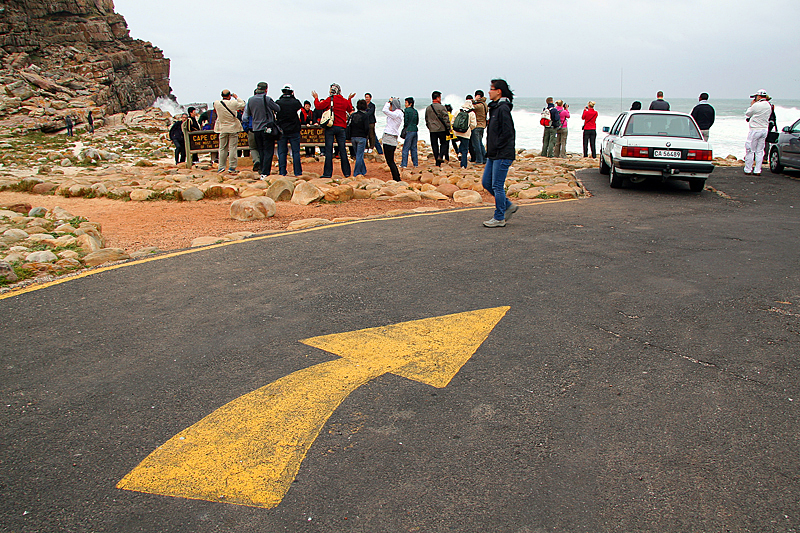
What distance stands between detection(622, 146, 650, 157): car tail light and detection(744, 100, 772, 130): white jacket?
390 centimetres

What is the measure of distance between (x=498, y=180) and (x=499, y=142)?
49 cm

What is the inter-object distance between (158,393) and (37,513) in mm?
966

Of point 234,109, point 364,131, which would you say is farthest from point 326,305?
point 234,109

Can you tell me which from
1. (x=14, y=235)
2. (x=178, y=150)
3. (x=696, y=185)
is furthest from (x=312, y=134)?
(x=14, y=235)

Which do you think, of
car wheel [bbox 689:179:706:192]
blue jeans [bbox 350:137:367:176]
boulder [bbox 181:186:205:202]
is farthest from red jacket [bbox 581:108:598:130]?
boulder [bbox 181:186:205:202]

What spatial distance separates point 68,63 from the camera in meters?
52.2

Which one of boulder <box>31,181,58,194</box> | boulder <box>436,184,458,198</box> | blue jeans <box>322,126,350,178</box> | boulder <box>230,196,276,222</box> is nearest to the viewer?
boulder <box>230,196,276,222</box>

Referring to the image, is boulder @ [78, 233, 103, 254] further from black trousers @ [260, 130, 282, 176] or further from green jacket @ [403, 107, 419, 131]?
green jacket @ [403, 107, 419, 131]

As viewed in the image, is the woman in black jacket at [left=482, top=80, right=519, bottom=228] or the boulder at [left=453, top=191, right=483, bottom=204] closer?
the woman in black jacket at [left=482, top=80, right=519, bottom=228]

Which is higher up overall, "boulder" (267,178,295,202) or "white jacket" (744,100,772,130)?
"white jacket" (744,100,772,130)

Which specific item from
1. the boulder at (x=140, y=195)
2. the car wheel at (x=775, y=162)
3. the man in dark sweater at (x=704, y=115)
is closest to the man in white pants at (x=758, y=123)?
the car wheel at (x=775, y=162)

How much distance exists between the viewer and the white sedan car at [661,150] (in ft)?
34.2

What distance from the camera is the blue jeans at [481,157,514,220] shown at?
7.38 meters

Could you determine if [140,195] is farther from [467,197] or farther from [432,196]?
[467,197]
